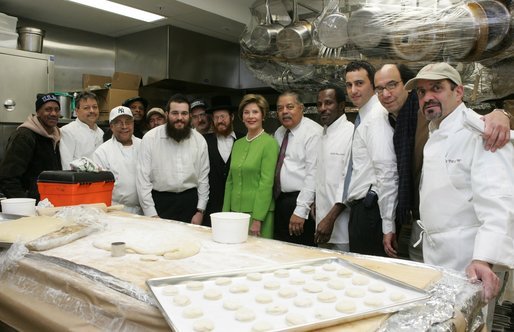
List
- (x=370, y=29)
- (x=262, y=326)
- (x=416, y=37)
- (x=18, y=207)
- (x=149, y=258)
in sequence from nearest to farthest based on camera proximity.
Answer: (x=262, y=326)
(x=149, y=258)
(x=18, y=207)
(x=416, y=37)
(x=370, y=29)

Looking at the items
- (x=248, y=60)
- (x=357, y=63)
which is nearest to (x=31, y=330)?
(x=357, y=63)

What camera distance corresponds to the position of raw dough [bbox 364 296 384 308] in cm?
88

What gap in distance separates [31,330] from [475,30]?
2.43m

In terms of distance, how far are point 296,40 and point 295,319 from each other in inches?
111

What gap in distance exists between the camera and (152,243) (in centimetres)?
139

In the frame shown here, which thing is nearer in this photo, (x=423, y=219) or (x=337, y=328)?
(x=337, y=328)

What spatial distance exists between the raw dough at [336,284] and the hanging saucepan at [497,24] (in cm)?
187

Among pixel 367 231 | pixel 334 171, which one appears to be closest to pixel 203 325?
pixel 367 231

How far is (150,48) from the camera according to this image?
4969 millimetres

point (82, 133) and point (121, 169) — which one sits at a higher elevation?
point (82, 133)

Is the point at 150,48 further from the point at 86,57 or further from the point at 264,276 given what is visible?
the point at 264,276

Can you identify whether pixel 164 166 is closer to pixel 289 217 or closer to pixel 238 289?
pixel 289 217

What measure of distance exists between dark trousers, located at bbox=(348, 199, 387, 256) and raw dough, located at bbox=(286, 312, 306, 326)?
135 centimetres

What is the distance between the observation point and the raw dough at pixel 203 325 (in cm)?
78
